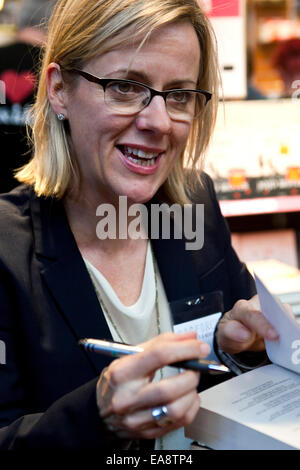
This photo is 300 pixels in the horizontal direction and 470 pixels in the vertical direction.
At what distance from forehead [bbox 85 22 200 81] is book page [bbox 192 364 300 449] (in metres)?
0.66

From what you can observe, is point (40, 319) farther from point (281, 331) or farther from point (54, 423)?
point (281, 331)

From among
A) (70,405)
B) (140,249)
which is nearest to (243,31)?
(140,249)

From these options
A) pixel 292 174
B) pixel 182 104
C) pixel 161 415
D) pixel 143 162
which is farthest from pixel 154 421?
pixel 292 174

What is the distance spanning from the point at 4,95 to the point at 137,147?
1.22 m

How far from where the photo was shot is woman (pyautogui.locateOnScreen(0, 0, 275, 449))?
1.21 metres

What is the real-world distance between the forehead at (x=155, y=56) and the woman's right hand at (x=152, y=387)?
2.03 feet

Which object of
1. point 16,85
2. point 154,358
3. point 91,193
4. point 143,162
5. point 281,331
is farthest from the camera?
point 16,85

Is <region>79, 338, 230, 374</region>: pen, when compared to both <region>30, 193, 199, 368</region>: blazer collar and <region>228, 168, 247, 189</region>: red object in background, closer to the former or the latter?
<region>30, 193, 199, 368</region>: blazer collar

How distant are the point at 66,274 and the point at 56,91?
44 centimetres

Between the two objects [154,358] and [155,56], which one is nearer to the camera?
[154,358]

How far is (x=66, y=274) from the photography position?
4.27 ft

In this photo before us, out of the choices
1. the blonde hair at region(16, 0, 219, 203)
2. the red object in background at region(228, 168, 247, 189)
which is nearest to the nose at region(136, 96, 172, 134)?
the blonde hair at region(16, 0, 219, 203)

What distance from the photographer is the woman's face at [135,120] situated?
1.22 metres
